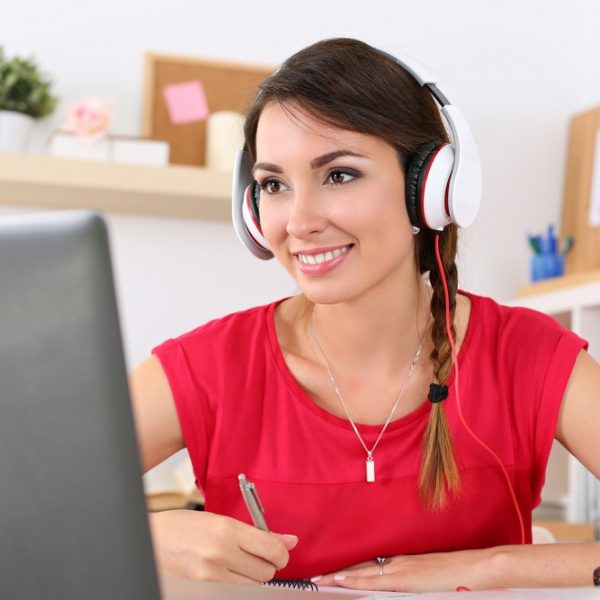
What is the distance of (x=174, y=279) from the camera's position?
2.50 m

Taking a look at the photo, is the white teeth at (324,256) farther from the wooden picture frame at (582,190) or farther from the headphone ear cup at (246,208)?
the wooden picture frame at (582,190)

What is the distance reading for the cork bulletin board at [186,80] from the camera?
2465 mm

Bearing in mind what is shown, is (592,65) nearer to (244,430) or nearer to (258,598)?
(244,430)

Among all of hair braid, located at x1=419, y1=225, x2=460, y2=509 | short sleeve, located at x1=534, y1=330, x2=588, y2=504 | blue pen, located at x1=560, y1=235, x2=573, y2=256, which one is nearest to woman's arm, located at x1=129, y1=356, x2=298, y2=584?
hair braid, located at x1=419, y1=225, x2=460, y2=509

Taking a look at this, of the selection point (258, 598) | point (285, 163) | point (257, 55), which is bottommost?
point (258, 598)

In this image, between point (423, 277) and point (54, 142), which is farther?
point (54, 142)

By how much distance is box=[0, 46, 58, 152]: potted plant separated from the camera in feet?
7.38

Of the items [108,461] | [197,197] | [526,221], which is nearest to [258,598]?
[108,461]

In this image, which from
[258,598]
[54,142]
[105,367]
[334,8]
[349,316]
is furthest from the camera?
[334,8]

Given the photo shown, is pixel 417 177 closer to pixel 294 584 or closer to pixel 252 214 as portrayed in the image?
pixel 252 214

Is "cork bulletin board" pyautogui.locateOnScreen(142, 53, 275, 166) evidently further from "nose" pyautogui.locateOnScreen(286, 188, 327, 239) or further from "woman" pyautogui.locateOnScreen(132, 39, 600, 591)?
"nose" pyautogui.locateOnScreen(286, 188, 327, 239)

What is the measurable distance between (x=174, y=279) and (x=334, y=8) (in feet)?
2.90

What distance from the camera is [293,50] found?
265 cm

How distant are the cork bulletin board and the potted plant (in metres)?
0.25
